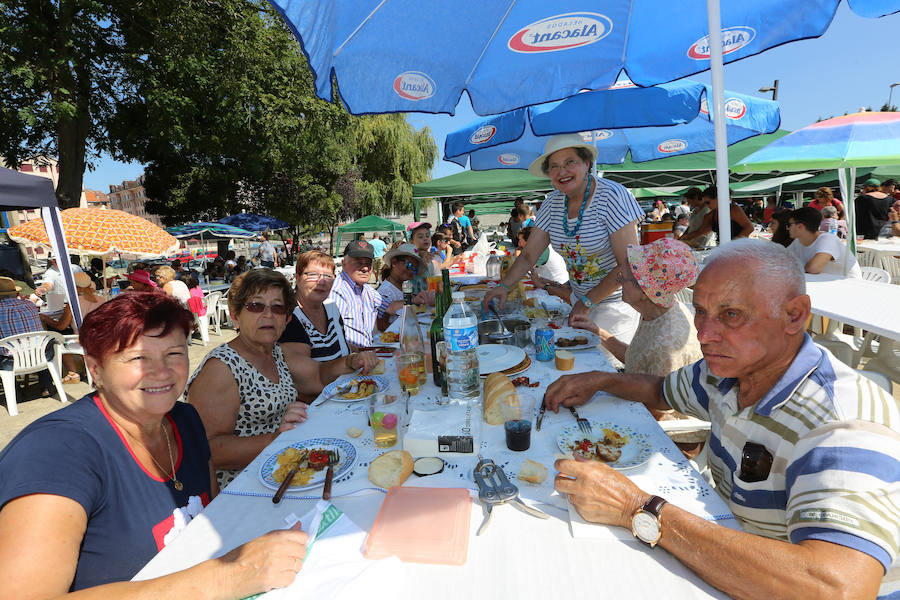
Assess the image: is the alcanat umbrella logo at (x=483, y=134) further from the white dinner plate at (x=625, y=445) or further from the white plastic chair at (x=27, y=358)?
the white plastic chair at (x=27, y=358)

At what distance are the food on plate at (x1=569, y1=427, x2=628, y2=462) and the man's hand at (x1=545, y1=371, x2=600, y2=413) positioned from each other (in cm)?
28

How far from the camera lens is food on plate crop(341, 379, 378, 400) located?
2279 mm

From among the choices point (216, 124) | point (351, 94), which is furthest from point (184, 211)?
point (351, 94)

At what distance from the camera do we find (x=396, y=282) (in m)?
5.79

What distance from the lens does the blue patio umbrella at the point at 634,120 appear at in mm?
5324

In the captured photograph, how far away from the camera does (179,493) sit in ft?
5.35

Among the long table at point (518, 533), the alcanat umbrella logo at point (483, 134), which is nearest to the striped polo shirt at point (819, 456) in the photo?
the long table at point (518, 533)

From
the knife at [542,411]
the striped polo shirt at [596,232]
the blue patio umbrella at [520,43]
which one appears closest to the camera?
the knife at [542,411]

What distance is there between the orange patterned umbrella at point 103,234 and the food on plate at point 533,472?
9675mm

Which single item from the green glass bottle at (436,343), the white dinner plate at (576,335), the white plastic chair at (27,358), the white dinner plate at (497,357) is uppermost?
the green glass bottle at (436,343)

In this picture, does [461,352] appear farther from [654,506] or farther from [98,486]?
[98,486]

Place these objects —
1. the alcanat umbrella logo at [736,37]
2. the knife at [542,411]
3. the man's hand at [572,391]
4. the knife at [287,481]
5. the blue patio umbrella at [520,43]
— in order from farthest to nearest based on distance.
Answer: the alcanat umbrella logo at [736,37] → the blue patio umbrella at [520,43] → the man's hand at [572,391] → the knife at [542,411] → the knife at [287,481]

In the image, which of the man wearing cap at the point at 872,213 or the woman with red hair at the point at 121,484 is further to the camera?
the man wearing cap at the point at 872,213

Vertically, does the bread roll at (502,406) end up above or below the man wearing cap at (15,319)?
below
